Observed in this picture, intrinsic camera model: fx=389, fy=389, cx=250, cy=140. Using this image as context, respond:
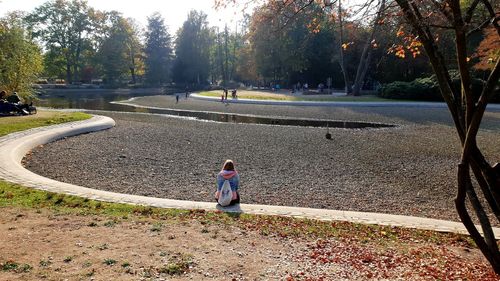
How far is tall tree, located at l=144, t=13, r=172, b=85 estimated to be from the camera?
77188 millimetres

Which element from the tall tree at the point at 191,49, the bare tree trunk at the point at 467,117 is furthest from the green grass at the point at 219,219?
the tall tree at the point at 191,49

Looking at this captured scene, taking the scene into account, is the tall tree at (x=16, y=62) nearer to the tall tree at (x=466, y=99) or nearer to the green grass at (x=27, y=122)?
the green grass at (x=27, y=122)

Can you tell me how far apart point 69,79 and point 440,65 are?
8062 cm

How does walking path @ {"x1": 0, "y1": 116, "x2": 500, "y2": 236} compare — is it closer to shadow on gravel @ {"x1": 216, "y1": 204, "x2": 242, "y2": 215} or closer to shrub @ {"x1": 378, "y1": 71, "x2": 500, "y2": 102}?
shadow on gravel @ {"x1": 216, "y1": 204, "x2": 242, "y2": 215}

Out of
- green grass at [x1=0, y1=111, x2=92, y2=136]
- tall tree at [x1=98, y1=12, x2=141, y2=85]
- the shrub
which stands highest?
tall tree at [x1=98, y1=12, x2=141, y2=85]

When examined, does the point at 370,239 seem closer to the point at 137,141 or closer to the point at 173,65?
the point at 137,141

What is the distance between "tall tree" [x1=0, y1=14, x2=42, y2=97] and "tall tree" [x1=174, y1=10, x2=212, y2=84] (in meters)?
49.5

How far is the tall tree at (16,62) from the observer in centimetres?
2662

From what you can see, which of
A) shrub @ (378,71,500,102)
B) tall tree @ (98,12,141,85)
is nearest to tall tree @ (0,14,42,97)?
shrub @ (378,71,500,102)

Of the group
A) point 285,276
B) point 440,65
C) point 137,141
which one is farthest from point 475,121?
point 137,141

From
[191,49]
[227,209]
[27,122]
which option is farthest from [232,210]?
[191,49]

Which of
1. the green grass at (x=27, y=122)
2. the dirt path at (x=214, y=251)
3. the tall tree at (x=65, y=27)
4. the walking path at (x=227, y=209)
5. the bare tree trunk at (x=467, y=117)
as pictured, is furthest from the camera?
the tall tree at (x=65, y=27)

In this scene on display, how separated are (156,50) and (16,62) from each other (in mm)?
52527

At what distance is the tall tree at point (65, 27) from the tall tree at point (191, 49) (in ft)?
56.9
